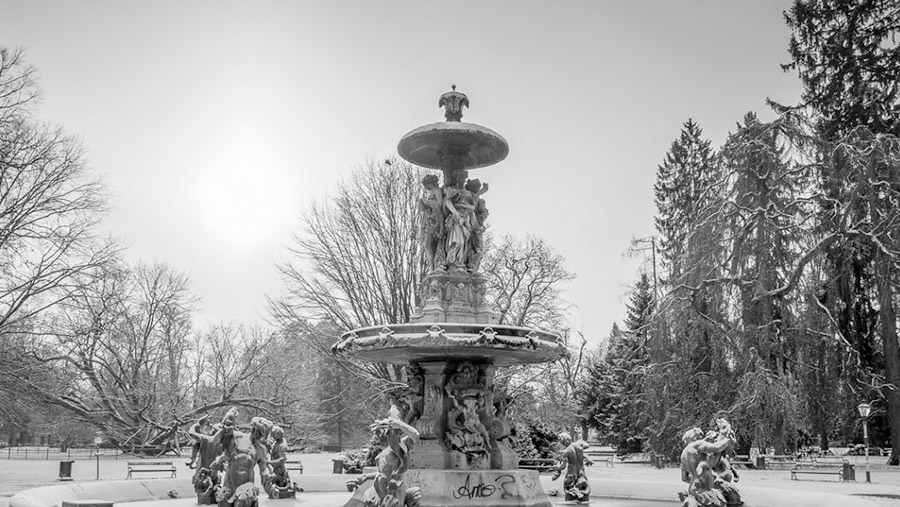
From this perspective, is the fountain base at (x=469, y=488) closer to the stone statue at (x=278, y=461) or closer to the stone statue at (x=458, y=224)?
the stone statue at (x=278, y=461)

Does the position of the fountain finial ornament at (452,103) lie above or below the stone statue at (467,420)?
above

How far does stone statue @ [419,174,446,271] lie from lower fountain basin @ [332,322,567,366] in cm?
158

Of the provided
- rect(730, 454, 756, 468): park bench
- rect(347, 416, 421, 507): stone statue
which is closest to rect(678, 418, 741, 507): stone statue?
rect(347, 416, 421, 507): stone statue

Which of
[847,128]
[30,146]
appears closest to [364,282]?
[30,146]

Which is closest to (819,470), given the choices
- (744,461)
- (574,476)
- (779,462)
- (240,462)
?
(779,462)

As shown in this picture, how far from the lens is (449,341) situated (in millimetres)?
8680

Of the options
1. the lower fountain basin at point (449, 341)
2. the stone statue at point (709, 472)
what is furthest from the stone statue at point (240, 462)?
the stone statue at point (709, 472)

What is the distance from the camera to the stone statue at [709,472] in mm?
8750

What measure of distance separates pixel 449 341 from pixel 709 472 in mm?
Answer: 3354

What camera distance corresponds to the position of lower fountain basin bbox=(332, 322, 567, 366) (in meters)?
8.72

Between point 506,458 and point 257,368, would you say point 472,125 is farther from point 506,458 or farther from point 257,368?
point 257,368

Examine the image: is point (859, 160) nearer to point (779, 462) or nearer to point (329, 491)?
point (779, 462)

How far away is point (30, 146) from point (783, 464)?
2584cm

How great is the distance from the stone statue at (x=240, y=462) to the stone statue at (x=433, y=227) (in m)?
3.16
